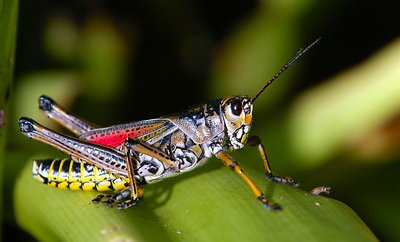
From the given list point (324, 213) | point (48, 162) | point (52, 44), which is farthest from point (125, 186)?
point (52, 44)

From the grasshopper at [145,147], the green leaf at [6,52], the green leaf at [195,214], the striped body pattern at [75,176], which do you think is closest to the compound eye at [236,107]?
the grasshopper at [145,147]

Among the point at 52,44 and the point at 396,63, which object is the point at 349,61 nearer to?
the point at 396,63

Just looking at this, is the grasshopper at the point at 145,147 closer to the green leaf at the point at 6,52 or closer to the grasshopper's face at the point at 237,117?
the grasshopper's face at the point at 237,117

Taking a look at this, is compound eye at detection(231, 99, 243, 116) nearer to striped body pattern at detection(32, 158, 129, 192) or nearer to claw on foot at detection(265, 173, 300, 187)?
claw on foot at detection(265, 173, 300, 187)

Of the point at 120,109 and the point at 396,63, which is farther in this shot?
the point at 120,109

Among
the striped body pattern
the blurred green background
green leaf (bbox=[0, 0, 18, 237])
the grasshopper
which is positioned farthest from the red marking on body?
green leaf (bbox=[0, 0, 18, 237])

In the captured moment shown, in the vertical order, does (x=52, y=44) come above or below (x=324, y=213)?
above
